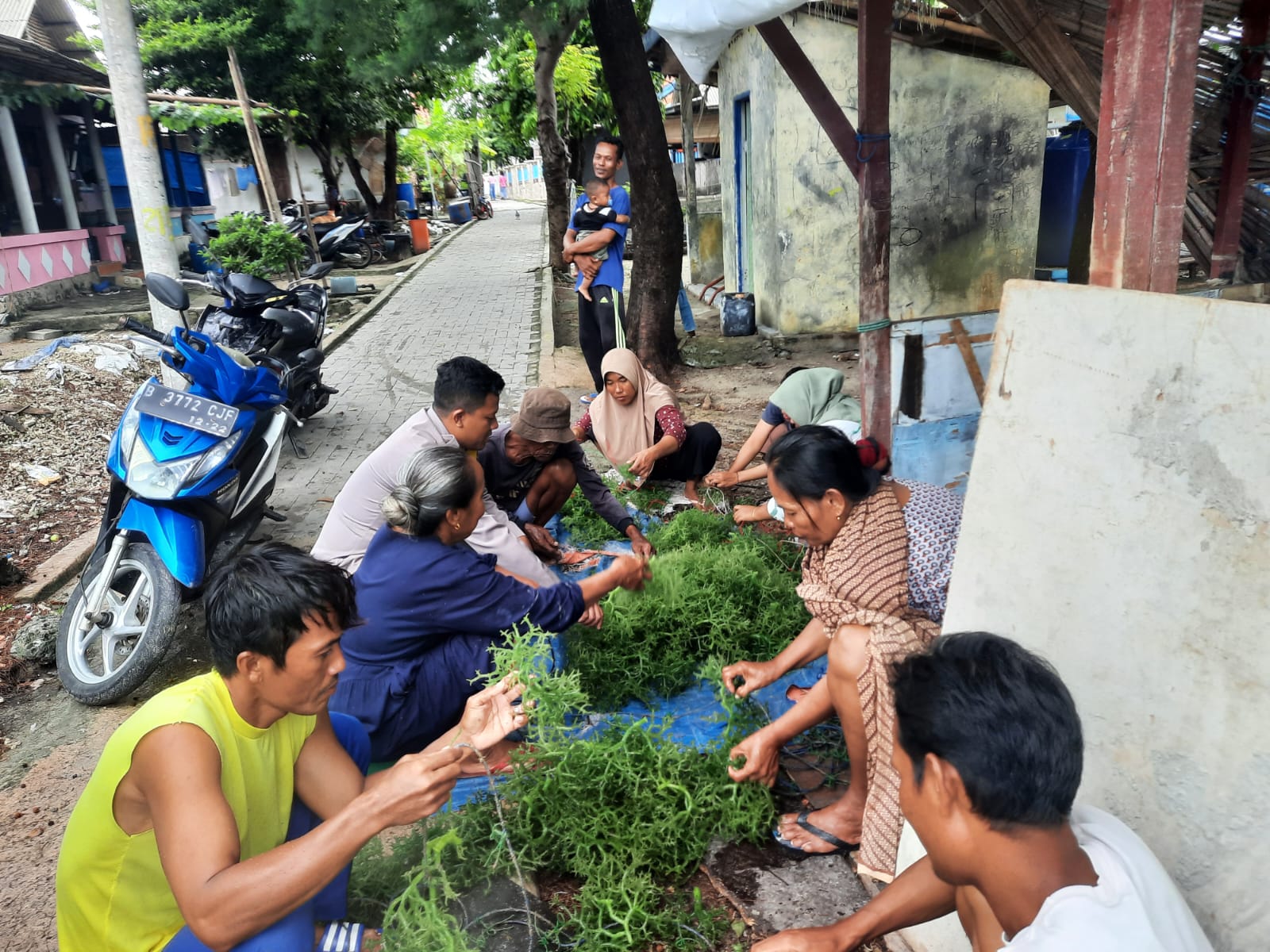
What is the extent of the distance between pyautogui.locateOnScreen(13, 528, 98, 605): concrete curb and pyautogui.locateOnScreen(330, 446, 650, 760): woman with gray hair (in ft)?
8.26

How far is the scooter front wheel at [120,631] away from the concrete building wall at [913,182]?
6.61 metres

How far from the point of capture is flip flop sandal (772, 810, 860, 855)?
2.39m

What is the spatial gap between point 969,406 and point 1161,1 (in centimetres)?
275

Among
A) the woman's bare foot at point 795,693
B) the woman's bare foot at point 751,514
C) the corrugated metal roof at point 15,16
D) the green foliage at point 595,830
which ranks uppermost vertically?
the corrugated metal roof at point 15,16

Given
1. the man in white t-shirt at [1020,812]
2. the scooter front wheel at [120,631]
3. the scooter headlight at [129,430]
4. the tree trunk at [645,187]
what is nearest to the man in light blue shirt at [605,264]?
the tree trunk at [645,187]

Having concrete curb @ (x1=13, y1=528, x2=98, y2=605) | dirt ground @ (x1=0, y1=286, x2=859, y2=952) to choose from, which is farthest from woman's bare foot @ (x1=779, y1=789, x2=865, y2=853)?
concrete curb @ (x1=13, y1=528, x2=98, y2=605)

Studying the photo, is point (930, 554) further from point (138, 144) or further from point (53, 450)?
point (53, 450)

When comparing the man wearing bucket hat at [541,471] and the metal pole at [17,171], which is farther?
the metal pole at [17,171]

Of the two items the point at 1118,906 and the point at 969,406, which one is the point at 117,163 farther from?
the point at 1118,906

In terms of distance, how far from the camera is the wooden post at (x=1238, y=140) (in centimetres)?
429

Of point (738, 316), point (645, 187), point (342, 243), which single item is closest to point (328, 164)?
point (342, 243)

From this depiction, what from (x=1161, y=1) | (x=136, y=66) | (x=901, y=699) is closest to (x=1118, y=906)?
(x=901, y=699)

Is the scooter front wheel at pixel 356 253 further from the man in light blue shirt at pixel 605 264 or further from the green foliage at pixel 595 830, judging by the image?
the green foliage at pixel 595 830

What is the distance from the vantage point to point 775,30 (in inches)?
175
